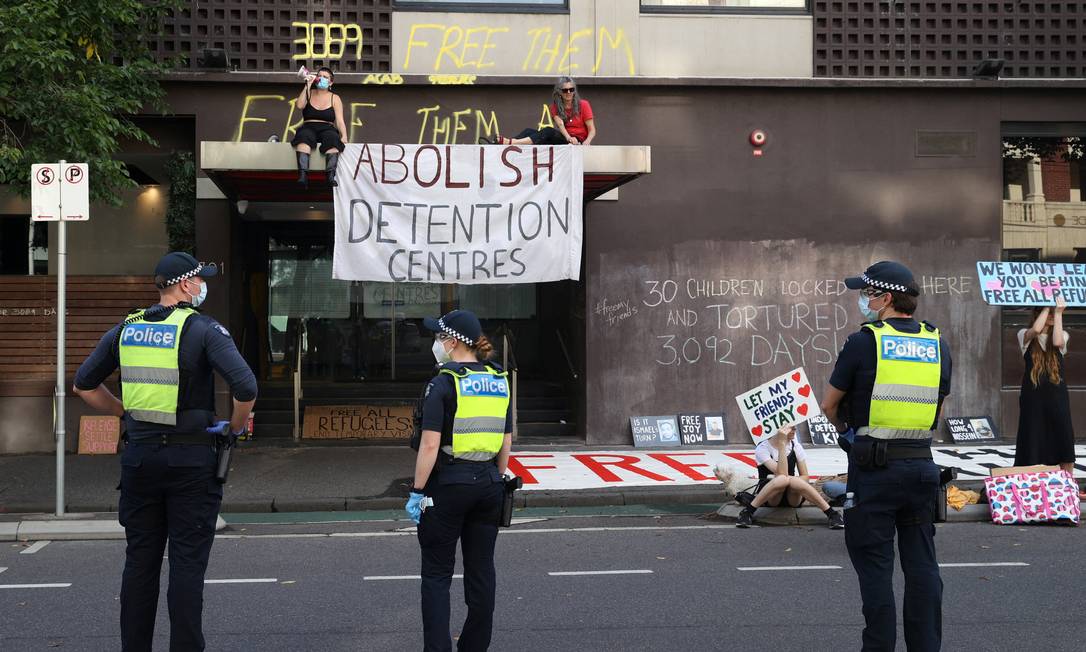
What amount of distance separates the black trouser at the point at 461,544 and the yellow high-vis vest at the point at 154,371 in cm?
126

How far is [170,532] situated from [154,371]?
736 mm

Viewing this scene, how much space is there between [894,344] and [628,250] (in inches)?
363

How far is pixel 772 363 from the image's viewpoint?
14375 mm

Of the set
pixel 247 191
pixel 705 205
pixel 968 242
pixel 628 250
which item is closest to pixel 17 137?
pixel 247 191

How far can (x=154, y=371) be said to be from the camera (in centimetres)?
496

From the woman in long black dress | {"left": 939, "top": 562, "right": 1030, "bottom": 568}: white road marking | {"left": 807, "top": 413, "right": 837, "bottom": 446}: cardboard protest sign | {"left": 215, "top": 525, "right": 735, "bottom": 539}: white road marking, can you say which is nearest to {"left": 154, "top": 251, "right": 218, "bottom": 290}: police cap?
{"left": 215, "top": 525, "right": 735, "bottom": 539}: white road marking

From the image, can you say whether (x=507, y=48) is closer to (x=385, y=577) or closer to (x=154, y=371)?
(x=385, y=577)

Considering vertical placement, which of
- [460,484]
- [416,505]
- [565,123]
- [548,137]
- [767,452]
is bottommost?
[767,452]

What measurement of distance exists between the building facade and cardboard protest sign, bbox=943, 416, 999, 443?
124 mm

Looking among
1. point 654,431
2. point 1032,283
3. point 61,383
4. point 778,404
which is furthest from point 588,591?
point 654,431

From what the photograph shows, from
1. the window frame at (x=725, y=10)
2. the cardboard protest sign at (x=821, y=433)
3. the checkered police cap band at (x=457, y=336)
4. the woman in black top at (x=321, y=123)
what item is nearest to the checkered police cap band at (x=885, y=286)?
the checkered police cap band at (x=457, y=336)

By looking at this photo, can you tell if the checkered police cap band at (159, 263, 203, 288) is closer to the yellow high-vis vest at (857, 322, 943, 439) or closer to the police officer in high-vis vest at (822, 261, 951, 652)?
the police officer in high-vis vest at (822, 261, 951, 652)

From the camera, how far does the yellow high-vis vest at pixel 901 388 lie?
5062 mm

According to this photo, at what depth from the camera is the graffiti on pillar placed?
13953 mm
